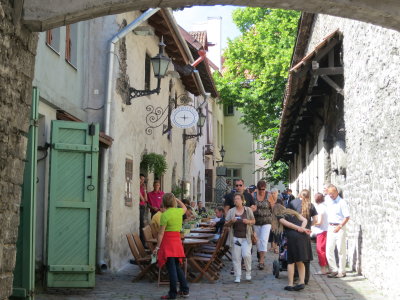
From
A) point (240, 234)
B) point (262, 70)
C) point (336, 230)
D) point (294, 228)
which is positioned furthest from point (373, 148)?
point (262, 70)

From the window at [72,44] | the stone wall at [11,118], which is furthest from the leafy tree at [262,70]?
the stone wall at [11,118]

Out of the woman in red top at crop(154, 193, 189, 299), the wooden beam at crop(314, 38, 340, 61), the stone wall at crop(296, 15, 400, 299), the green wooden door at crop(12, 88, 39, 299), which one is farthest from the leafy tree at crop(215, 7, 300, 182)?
the green wooden door at crop(12, 88, 39, 299)

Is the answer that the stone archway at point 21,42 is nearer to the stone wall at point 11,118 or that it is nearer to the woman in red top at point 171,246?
the stone wall at point 11,118

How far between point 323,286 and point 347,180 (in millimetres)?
3068

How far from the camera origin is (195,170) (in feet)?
84.1

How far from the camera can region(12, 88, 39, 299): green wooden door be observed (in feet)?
22.5

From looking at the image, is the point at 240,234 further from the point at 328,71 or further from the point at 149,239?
the point at 328,71

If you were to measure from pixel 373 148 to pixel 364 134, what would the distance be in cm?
78

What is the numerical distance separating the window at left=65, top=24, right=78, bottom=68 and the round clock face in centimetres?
442

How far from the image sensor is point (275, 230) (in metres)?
9.77

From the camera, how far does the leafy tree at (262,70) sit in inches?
1010

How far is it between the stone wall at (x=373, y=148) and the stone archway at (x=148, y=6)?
8.73ft

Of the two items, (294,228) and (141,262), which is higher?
(294,228)

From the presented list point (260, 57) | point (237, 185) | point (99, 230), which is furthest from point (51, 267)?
point (260, 57)
